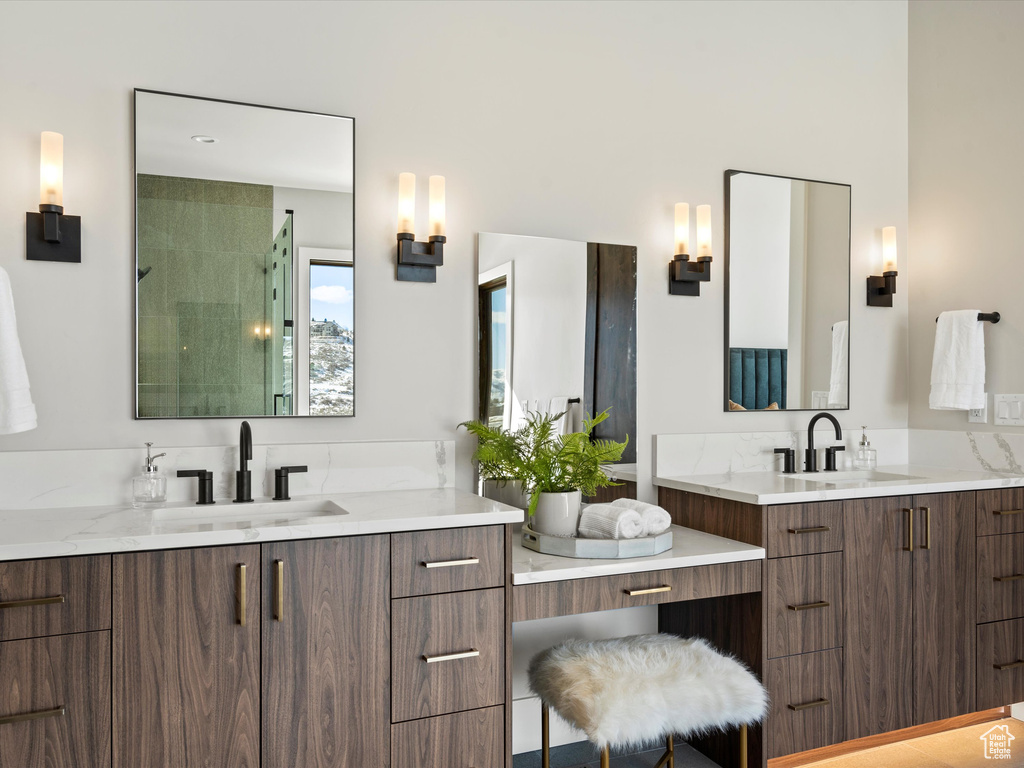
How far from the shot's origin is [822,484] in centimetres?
240

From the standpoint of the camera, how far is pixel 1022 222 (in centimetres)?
275

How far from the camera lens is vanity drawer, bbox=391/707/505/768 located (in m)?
1.83

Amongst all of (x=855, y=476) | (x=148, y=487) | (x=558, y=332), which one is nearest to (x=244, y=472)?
(x=148, y=487)

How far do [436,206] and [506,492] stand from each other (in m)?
0.93

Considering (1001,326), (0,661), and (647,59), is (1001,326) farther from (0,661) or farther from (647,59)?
(0,661)

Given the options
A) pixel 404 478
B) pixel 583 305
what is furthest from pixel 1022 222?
pixel 404 478

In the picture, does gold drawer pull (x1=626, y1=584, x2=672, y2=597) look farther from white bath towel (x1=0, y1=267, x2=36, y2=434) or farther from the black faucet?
white bath towel (x1=0, y1=267, x2=36, y2=434)

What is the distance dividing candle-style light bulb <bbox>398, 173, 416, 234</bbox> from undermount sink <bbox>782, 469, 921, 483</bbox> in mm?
1602

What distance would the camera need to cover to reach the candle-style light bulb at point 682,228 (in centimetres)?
271

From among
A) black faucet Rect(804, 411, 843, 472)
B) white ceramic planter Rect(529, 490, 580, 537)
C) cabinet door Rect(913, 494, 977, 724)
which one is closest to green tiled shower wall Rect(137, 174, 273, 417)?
white ceramic planter Rect(529, 490, 580, 537)

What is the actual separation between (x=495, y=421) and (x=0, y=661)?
1.41 metres

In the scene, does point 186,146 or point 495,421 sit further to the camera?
point 495,421

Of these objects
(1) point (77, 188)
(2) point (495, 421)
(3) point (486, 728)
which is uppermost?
(1) point (77, 188)

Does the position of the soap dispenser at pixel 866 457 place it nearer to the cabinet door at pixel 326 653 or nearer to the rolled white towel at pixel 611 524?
the rolled white towel at pixel 611 524
